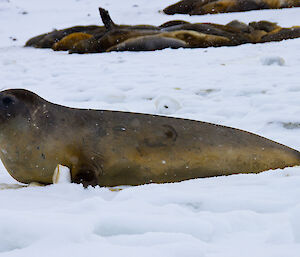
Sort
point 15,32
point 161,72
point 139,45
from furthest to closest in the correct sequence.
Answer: point 15,32
point 139,45
point 161,72

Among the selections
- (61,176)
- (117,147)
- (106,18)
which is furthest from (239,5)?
(61,176)

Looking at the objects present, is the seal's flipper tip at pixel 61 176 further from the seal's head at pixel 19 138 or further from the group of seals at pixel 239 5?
the group of seals at pixel 239 5

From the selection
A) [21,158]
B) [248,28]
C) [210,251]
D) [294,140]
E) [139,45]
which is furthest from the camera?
[248,28]

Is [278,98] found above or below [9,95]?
below

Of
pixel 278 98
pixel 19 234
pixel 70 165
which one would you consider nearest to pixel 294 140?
pixel 278 98

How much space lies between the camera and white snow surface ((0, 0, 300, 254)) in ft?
4.78

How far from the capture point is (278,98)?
13.2 ft

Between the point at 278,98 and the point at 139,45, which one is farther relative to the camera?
the point at 139,45

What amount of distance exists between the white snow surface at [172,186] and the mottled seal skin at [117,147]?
0.16 m

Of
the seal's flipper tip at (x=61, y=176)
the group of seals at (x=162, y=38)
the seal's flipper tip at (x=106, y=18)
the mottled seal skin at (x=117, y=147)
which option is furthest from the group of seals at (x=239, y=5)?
the seal's flipper tip at (x=61, y=176)

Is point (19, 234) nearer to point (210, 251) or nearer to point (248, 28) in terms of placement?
point (210, 251)

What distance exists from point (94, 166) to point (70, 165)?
115mm

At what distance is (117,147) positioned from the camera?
2.48 meters

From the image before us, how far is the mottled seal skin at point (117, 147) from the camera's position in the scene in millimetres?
2338
